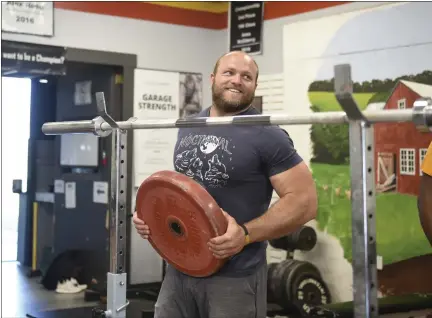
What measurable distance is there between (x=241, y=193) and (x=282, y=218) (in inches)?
8.3

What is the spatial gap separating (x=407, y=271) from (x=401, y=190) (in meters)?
0.61

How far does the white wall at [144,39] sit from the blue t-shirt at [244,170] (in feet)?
12.2

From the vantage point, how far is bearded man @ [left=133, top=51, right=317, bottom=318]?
235cm

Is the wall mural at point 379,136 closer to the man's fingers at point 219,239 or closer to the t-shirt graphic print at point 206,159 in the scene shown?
the t-shirt graphic print at point 206,159

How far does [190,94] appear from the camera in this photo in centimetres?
663

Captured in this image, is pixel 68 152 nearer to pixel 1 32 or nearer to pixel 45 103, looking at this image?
pixel 45 103

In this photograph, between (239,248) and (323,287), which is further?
(323,287)

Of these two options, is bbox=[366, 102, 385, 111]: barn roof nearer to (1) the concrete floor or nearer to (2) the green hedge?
(2) the green hedge

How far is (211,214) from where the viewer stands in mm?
2127

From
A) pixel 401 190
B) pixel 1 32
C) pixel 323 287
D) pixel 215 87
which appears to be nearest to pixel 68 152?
pixel 1 32

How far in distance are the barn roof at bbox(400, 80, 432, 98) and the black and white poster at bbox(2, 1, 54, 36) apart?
311 cm

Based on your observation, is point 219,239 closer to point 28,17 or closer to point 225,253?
point 225,253

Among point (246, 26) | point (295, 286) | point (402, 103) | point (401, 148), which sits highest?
point (246, 26)

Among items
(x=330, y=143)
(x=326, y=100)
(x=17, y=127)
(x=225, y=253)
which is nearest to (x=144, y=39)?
(x=326, y=100)
